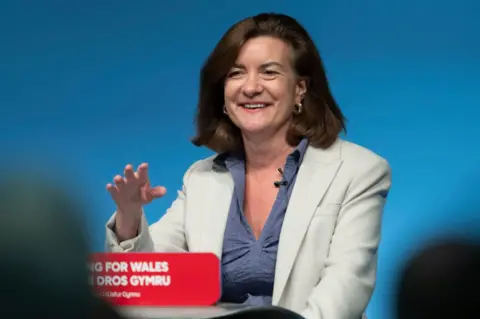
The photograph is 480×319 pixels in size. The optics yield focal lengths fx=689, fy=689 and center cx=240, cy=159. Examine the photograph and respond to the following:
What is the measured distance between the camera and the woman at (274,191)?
4.63 ft

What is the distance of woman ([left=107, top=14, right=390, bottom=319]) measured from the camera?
1.41 meters

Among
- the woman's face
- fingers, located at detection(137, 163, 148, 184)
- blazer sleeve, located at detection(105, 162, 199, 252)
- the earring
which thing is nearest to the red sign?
fingers, located at detection(137, 163, 148, 184)

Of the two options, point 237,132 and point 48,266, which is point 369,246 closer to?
point 237,132

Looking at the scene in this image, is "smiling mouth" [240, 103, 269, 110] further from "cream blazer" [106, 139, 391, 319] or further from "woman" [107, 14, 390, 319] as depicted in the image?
"cream blazer" [106, 139, 391, 319]

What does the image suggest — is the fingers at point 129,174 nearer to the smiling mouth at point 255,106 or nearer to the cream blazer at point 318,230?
the cream blazer at point 318,230

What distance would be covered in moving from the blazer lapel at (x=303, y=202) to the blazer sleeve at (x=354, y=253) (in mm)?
63

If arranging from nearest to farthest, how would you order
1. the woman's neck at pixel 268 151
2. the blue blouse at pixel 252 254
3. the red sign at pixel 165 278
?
the red sign at pixel 165 278 < the blue blouse at pixel 252 254 < the woman's neck at pixel 268 151

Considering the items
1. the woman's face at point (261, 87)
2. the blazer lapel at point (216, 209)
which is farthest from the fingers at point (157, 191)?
the woman's face at point (261, 87)

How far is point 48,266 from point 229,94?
4.92ft

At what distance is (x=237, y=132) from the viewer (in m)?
1.82

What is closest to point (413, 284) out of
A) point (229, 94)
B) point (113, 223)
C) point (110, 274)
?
point (110, 274)

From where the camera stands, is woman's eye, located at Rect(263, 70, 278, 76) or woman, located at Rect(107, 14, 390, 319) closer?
woman, located at Rect(107, 14, 390, 319)

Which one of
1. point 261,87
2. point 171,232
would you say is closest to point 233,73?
point 261,87

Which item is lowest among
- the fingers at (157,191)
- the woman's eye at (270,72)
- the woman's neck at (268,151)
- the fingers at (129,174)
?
the fingers at (157,191)
